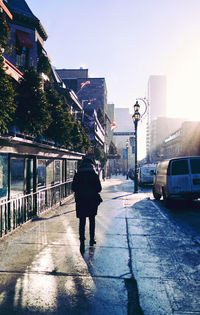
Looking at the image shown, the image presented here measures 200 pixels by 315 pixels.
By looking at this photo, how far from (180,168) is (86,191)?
21.2 feet

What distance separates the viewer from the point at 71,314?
9.96 ft

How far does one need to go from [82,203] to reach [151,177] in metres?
19.8

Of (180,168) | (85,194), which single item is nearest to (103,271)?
(85,194)

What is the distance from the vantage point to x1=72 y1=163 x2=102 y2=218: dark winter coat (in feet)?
18.2

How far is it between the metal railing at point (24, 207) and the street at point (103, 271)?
0.89ft

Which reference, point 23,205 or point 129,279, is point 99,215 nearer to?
point 23,205

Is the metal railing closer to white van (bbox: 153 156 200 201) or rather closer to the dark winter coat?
the dark winter coat

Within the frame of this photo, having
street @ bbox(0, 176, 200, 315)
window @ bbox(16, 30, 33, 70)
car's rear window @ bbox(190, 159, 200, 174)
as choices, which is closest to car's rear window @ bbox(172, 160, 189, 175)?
car's rear window @ bbox(190, 159, 200, 174)

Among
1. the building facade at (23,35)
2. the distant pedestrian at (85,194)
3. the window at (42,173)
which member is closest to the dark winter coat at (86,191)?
the distant pedestrian at (85,194)

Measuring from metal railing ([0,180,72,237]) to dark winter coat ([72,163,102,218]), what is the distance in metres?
1.94

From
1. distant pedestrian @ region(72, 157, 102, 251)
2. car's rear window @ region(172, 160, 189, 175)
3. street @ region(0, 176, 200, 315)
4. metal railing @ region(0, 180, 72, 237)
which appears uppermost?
car's rear window @ region(172, 160, 189, 175)

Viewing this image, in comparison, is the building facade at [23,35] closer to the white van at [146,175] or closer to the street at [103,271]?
the street at [103,271]

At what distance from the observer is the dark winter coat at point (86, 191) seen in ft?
18.2

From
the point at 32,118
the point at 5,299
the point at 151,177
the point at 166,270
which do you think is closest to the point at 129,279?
the point at 166,270
